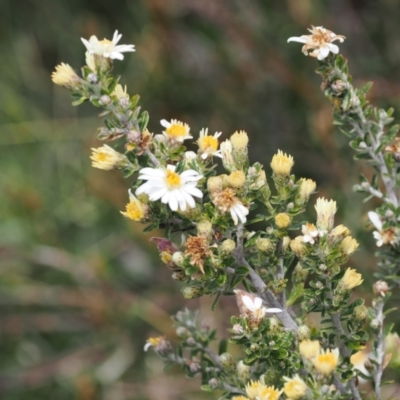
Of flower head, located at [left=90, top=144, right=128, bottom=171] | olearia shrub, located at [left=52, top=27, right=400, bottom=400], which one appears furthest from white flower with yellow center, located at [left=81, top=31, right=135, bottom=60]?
flower head, located at [left=90, top=144, right=128, bottom=171]

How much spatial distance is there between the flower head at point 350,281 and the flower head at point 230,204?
0.16 m

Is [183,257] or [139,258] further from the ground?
[139,258]

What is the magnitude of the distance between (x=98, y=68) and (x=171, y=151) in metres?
0.16

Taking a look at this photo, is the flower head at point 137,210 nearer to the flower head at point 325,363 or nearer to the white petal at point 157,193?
the white petal at point 157,193

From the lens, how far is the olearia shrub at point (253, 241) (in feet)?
2.38

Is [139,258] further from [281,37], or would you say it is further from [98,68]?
[98,68]

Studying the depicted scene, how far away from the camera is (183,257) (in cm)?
74

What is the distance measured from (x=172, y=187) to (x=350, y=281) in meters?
0.26

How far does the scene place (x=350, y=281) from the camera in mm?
757

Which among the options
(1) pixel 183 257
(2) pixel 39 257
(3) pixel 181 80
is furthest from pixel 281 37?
(1) pixel 183 257

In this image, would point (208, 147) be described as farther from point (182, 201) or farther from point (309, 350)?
point (309, 350)

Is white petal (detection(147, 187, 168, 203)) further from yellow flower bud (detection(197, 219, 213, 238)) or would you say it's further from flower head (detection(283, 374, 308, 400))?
flower head (detection(283, 374, 308, 400))

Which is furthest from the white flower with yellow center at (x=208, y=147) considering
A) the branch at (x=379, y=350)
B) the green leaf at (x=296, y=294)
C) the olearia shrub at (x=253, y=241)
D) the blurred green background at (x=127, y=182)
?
the blurred green background at (x=127, y=182)

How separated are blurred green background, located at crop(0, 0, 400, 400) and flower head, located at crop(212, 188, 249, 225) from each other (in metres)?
1.00
